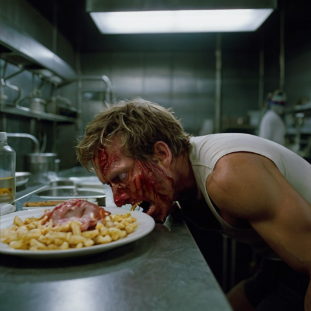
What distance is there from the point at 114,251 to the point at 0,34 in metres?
1.80

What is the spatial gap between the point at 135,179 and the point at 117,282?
496 mm

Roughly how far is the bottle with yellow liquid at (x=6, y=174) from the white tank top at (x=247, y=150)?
881 millimetres

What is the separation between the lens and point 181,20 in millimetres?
2238

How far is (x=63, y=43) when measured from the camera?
4848mm

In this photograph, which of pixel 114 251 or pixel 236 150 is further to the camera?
pixel 236 150

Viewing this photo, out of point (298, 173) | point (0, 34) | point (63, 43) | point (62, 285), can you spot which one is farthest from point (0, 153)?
point (63, 43)

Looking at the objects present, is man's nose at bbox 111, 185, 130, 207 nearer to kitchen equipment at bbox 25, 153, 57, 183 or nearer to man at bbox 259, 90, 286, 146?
kitchen equipment at bbox 25, 153, 57, 183

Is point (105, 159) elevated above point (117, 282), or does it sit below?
above

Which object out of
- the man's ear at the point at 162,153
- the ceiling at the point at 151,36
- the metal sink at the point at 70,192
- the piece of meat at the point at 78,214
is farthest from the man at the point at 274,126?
the piece of meat at the point at 78,214

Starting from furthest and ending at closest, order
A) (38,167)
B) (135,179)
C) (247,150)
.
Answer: (38,167)
(135,179)
(247,150)

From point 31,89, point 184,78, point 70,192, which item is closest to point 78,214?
point 70,192

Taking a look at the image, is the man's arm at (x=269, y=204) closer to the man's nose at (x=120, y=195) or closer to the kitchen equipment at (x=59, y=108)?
the man's nose at (x=120, y=195)

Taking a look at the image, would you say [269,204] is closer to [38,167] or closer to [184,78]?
[38,167]

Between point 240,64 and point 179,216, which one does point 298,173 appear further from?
point 240,64
